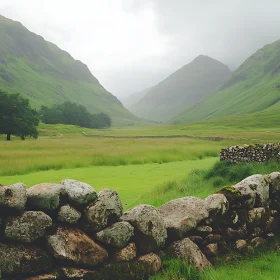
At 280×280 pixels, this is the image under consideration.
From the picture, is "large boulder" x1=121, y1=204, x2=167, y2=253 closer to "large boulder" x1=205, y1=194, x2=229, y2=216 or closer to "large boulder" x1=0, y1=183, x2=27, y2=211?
"large boulder" x1=205, y1=194, x2=229, y2=216

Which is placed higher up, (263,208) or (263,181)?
(263,181)

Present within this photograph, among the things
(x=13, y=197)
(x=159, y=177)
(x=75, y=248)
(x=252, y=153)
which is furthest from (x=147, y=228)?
(x=159, y=177)

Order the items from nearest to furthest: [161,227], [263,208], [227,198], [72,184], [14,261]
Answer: [14,261] → [72,184] → [161,227] → [227,198] → [263,208]

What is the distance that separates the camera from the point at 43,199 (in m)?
5.19

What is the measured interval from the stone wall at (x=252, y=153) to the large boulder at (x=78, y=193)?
42.5ft

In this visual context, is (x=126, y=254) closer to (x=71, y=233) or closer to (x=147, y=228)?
(x=147, y=228)

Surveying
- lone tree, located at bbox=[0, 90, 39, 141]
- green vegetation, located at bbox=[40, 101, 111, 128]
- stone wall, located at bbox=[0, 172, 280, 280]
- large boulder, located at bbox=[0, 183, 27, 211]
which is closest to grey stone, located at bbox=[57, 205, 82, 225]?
stone wall, located at bbox=[0, 172, 280, 280]

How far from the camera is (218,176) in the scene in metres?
15.6

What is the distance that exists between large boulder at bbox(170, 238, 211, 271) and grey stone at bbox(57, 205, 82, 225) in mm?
2093

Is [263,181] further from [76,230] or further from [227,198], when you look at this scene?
[76,230]

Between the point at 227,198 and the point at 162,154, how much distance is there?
79.1 feet

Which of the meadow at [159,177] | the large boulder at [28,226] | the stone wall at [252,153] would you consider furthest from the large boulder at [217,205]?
the stone wall at [252,153]

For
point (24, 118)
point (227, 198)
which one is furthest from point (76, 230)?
point (24, 118)

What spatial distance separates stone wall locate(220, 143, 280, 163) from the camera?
16344mm
